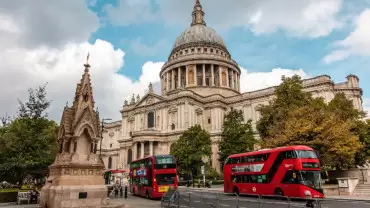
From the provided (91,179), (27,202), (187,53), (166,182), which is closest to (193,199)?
(91,179)

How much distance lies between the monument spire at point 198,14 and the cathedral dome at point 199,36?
7.96 ft

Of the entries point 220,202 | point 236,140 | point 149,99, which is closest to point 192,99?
point 149,99

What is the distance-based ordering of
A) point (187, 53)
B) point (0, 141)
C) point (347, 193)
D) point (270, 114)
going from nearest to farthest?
point (347, 193) < point (0, 141) < point (270, 114) < point (187, 53)

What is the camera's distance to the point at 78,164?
13734mm

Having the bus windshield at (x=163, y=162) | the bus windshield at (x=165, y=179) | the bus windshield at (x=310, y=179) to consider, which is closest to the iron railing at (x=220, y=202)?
the bus windshield at (x=310, y=179)

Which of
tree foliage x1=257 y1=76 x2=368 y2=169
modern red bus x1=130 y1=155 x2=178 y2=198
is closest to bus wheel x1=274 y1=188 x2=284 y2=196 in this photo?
tree foliage x1=257 y1=76 x2=368 y2=169

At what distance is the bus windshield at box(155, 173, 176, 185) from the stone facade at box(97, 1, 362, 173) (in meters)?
29.4

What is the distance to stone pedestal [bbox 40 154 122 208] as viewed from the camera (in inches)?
510

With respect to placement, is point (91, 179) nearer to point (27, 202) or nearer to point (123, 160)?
point (27, 202)

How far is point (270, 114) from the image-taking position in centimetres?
3534

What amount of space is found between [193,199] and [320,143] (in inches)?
658

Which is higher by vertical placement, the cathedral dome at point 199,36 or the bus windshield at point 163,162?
the cathedral dome at point 199,36

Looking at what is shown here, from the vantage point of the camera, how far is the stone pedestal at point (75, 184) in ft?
42.5

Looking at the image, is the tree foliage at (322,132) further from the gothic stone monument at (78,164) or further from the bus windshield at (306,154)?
the gothic stone monument at (78,164)
